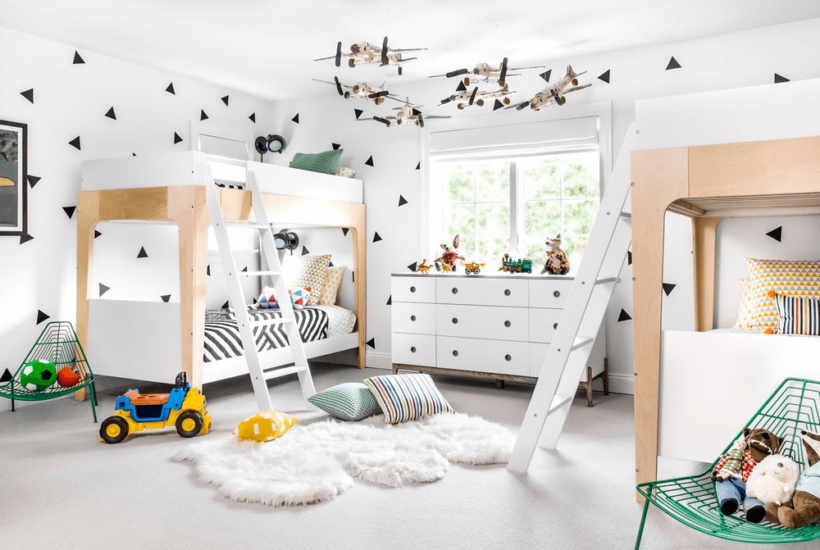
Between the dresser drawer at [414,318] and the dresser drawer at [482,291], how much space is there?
13 cm

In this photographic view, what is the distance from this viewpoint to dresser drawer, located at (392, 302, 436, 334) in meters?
4.43

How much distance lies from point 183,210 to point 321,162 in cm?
154

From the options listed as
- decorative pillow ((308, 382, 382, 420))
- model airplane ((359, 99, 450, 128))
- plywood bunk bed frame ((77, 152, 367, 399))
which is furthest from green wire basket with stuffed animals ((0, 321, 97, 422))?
model airplane ((359, 99, 450, 128))

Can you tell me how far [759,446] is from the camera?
1894 mm

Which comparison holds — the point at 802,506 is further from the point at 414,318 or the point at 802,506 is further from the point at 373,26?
the point at 373,26

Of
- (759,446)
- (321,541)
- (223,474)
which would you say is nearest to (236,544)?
(321,541)

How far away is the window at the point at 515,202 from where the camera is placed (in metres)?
4.49

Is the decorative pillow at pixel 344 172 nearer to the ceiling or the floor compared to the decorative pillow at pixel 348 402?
nearer to the ceiling

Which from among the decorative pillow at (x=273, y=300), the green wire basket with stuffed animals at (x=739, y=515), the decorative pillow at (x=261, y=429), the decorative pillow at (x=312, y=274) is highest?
the decorative pillow at (x=312, y=274)

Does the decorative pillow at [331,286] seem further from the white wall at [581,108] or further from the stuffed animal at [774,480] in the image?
the stuffed animal at [774,480]

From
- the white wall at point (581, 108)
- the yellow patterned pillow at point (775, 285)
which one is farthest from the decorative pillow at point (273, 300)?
the yellow patterned pillow at point (775, 285)

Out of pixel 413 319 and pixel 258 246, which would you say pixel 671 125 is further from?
pixel 258 246

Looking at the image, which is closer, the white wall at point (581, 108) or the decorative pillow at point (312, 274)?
the white wall at point (581, 108)

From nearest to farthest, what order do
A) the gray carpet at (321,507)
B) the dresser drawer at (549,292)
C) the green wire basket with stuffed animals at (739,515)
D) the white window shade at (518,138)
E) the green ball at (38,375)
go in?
the green wire basket with stuffed animals at (739,515) < the gray carpet at (321,507) < the green ball at (38,375) < the dresser drawer at (549,292) < the white window shade at (518,138)
